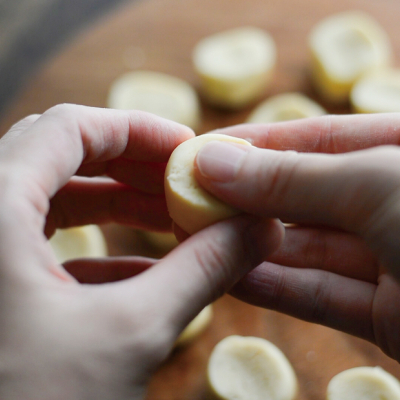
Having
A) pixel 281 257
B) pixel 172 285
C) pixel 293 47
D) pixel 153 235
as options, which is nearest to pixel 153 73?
pixel 293 47

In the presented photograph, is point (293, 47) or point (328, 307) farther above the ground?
point (293, 47)

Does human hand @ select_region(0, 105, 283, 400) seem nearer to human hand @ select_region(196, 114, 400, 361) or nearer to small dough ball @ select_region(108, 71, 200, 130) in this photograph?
human hand @ select_region(196, 114, 400, 361)

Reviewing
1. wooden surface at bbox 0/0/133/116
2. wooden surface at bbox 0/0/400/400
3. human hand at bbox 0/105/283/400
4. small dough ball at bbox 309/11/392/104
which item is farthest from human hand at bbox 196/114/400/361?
wooden surface at bbox 0/0/133/116

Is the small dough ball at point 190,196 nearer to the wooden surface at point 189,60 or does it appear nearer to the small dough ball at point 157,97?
the wooden surface at point 189,60

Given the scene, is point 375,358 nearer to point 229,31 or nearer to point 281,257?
point 281,257

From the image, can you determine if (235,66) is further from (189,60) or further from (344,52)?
(344,52)

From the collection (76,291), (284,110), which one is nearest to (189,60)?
(284,110)
